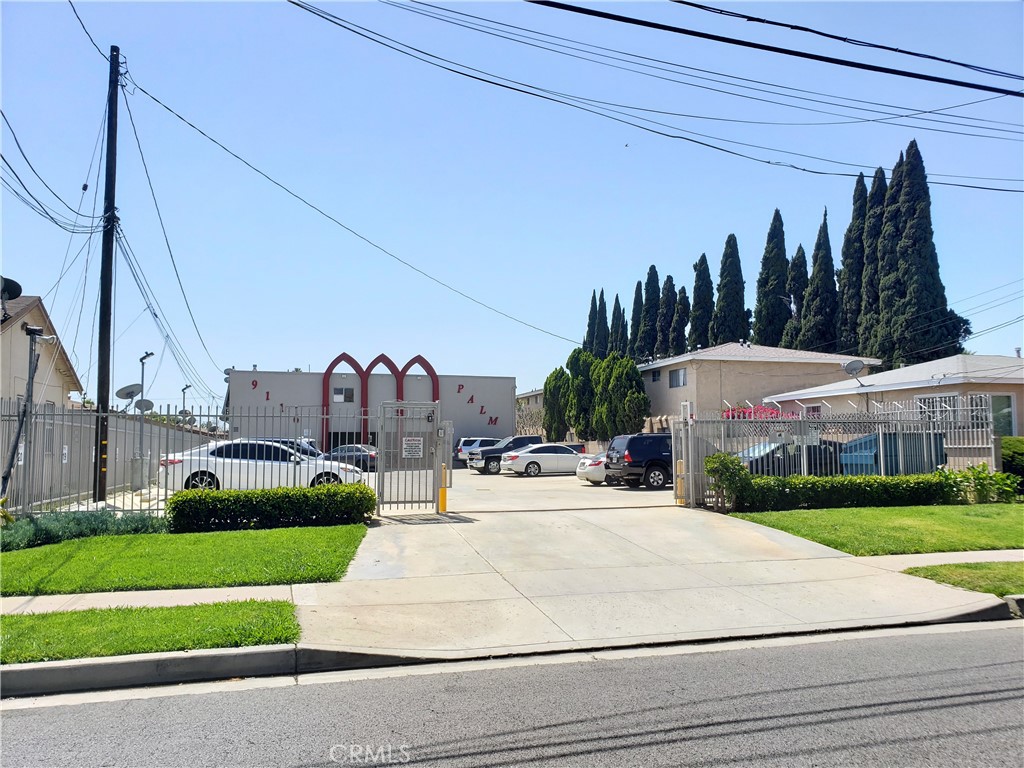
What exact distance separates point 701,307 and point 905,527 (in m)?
48.2

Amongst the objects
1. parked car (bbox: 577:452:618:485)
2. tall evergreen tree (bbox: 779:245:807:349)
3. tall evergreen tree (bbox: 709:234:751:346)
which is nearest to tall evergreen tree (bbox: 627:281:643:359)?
tall evergreen tree (bbox: 709:234:751:346)

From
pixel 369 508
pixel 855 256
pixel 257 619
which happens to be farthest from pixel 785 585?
pixel 855 256

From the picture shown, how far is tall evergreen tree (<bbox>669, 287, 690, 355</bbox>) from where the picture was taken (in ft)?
202

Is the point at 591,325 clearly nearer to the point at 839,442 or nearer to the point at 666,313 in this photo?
the point at 666,313

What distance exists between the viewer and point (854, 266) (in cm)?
4806

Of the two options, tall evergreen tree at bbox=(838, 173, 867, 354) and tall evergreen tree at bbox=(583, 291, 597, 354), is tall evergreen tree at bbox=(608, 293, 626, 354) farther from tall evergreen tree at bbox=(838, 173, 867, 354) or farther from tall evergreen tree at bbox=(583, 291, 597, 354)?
tall evergreen tree at bbox=(838, 173, 867, 354)

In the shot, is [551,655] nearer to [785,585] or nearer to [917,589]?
[785,585]

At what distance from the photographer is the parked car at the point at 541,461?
3094cm

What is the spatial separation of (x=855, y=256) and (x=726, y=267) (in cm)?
1111

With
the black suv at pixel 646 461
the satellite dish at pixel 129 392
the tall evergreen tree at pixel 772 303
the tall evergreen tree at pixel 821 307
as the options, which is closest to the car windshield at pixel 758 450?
the black suv at pixel 646 461

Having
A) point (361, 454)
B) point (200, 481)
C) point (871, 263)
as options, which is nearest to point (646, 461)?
point (361, 454)

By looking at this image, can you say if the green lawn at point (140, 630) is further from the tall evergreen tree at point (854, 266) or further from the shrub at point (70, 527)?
the tall evergreen tree at point (854, 266)

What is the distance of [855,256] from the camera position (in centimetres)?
4800

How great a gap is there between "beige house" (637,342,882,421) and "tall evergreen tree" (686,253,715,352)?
71.8 feet
